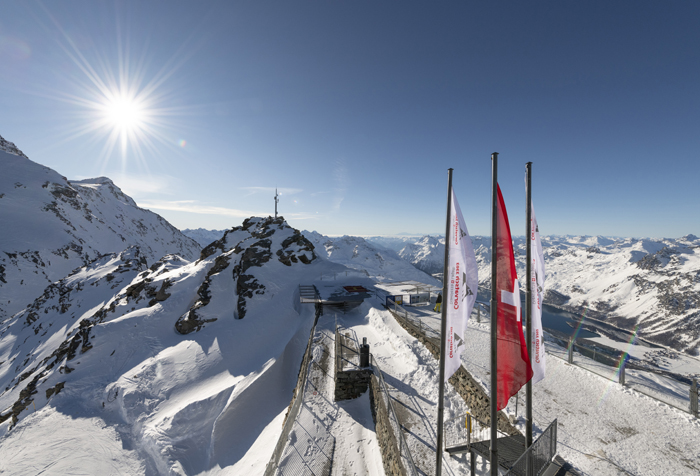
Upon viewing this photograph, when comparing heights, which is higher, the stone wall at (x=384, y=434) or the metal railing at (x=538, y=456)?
the metal railing at (x=538, y=456)

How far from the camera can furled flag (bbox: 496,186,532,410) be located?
21.3ft

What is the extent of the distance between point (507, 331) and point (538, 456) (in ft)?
11.7

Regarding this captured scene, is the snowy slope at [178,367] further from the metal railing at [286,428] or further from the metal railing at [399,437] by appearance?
the metal railing at [399,437]

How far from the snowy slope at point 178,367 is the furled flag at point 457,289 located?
12.3 metres

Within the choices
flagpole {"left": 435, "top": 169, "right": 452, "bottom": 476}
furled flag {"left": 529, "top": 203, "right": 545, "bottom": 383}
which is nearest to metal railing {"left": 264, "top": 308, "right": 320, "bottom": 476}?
flagpole {"left": 435, "top": 169, "right": 452, "bottom": 476}

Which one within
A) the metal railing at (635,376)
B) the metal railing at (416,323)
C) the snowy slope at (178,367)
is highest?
the metal railing at (635,376)

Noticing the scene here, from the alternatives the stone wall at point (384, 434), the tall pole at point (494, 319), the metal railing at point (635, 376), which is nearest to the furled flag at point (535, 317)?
the tall pole at point (494, 319)

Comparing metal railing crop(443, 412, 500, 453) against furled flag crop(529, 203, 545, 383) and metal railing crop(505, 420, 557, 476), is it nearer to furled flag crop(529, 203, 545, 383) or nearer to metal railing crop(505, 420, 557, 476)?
metal railing crop(505, 420, 557, 476)

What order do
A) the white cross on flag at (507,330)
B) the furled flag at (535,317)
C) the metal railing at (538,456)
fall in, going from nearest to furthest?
the metal railing at (538,456) < the white cross on flag at (507,330) < the furled flag at (535,317)

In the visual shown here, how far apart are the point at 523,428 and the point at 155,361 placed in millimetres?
28254

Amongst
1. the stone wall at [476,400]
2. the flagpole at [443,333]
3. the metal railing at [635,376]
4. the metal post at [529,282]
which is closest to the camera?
the flagpole at [443,333]

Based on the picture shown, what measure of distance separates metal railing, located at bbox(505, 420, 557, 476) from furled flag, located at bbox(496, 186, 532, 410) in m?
1.24

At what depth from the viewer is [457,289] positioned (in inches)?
268

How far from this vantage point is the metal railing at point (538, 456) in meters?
6.15
